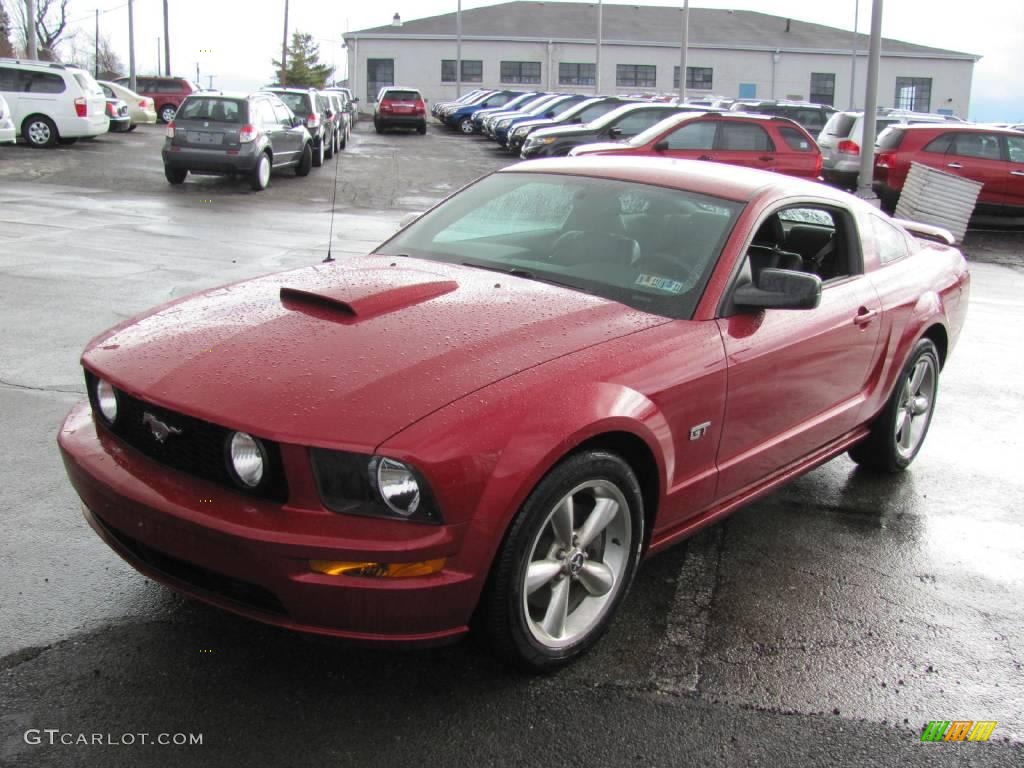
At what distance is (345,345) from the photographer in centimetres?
321

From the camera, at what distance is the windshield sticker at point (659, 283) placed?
12.6 feet

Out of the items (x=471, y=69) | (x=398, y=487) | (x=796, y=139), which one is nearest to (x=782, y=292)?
(x=398, y=487)

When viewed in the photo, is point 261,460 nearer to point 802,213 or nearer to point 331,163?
point 802,213

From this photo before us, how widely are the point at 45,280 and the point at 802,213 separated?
6797 millimetres

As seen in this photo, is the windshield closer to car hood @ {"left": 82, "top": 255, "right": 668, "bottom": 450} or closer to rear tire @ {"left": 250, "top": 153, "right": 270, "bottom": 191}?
car hood @ {"left": 82, "top": 255, "right": 668, "bottom": 450}

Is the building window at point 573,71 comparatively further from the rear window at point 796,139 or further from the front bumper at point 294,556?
the front bumper at point 294,556

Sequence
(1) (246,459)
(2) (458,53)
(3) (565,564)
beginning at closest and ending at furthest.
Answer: (1) (246,459) < (3) (565,564) < (2) (458,53)

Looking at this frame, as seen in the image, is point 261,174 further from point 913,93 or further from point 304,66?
point 304,66

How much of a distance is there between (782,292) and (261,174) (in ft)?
51.5

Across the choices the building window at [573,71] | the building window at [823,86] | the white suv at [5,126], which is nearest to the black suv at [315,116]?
the white suv at [5,126]

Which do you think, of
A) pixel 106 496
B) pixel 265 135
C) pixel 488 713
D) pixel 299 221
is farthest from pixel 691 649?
pixel 265 135

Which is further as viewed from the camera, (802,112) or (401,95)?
(401,95)

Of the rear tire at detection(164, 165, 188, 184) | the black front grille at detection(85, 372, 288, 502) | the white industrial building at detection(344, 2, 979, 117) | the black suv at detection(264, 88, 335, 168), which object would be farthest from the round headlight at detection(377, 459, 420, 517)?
the white industrial building at detection(344, 2, 979, 117)

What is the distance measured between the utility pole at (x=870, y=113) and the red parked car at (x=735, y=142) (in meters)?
0.74
